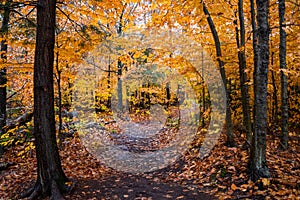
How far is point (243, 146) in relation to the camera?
6844 millimetres

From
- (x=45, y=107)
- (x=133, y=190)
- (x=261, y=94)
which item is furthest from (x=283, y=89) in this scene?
(x=45, y=107)

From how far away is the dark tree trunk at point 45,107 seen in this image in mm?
5047

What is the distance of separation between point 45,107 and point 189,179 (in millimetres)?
3988

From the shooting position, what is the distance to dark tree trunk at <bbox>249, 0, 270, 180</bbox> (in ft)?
14.9

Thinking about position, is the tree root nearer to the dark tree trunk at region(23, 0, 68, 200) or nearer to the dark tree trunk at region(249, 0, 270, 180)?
the dark tree trunk at region(23, 0, 68, 200)

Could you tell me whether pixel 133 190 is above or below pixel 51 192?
below

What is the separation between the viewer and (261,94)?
4.66 meters

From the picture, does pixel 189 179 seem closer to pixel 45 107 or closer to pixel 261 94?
pixel 261 94

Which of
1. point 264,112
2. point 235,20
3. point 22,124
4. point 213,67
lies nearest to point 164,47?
point 213,67

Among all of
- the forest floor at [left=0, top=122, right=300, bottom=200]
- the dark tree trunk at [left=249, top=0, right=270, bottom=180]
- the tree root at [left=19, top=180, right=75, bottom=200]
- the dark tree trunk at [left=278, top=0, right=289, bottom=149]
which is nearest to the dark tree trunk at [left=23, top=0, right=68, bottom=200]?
the tree root at [left=19, top=180, right=75, bottom=200]

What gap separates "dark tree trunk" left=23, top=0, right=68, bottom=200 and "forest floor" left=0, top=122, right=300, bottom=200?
0.58 meters

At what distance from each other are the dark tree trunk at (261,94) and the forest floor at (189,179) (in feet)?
1.04

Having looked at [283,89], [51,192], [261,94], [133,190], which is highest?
[283,89]

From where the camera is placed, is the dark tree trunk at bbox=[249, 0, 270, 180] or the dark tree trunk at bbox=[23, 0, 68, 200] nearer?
the dark tree trunk at bbox=[249, 0, 270, 180]
